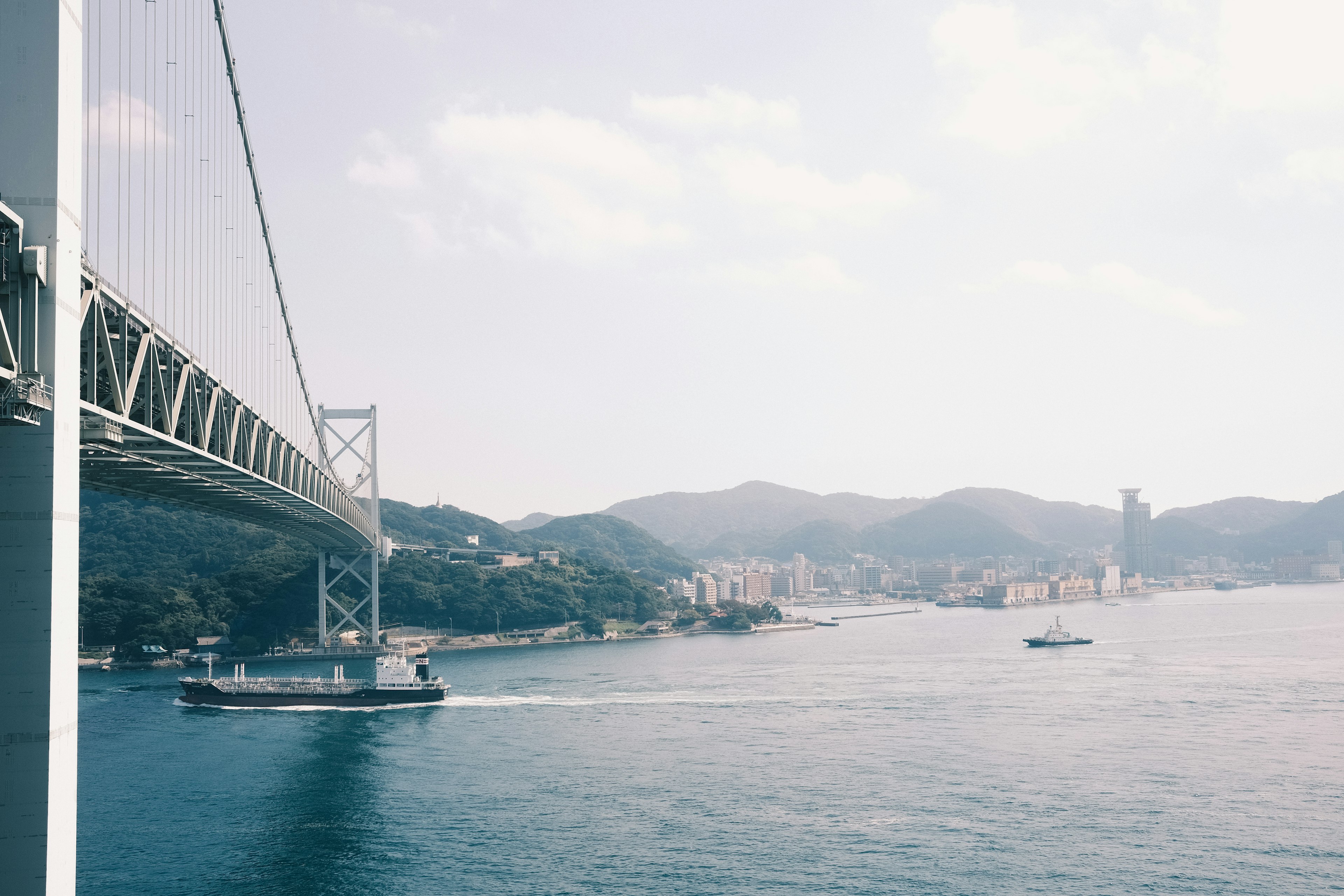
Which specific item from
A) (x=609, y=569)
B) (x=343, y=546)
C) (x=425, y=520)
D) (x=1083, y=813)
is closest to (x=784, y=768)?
(x=1083, y=813)

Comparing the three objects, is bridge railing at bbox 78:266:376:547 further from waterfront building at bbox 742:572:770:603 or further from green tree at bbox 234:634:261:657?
waterfront building at bbox 742:572:770:603

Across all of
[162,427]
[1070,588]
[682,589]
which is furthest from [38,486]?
[1070,588]

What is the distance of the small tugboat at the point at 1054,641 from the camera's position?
6184 centimetres

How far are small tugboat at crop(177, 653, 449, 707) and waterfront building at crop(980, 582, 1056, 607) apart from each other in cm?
10146

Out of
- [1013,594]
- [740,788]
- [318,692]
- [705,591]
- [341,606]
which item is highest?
[341,606]

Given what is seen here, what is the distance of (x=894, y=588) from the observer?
A: 166m

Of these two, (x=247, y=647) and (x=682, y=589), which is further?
(x=682, y=589)

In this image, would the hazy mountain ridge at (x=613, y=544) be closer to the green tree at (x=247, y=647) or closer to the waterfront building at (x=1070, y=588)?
the waterfront building at (x=1070, y=588)

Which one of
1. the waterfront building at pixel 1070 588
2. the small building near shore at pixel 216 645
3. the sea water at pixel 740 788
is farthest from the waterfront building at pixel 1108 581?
the small building near shore at pixel 216 645

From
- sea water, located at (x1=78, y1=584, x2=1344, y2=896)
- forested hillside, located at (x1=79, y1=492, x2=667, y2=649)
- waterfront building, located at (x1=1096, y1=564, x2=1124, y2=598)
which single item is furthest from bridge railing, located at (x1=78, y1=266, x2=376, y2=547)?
waterfront building, located at (x1=1096, y1=564, x2=1124, y2=598)

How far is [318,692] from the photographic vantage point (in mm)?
37688

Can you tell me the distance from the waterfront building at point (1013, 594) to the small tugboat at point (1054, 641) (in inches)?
2502

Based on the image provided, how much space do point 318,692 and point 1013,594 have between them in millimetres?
107337

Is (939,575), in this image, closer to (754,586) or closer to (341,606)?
(754,586)
